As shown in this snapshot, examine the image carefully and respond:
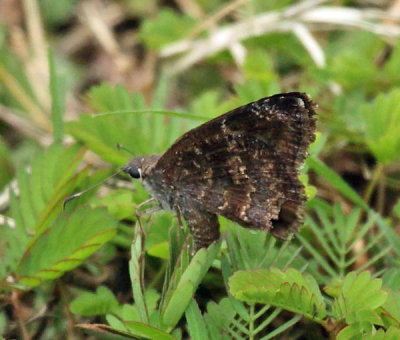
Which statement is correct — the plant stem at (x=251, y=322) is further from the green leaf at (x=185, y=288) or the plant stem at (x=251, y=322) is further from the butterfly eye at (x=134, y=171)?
the butterfly eye at (x=134, y=171)

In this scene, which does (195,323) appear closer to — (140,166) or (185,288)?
(185,288)

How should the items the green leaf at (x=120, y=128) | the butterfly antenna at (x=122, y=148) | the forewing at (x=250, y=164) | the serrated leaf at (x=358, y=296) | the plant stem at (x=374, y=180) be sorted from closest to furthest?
the serrated leaf at (x=358, y=296) < the forewing at (x=250, y=164) < the butterfly antenna at (x=122, y=148) < the green leaf at (x=120, y=128) < the plant stem at (x=374, y=180)

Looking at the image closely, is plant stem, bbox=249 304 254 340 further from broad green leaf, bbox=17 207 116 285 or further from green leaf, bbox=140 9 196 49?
green leaf, bbox=140 9 196 49

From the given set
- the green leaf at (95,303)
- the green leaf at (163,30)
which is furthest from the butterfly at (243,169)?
the green leaf at (163,30)

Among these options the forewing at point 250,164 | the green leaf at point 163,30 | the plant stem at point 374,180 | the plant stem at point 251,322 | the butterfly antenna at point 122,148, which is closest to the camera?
the plant stem at point 251,322

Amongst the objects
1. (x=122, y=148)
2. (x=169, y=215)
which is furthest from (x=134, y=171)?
(x=122, y=148)

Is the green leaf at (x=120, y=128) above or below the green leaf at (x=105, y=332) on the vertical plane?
above

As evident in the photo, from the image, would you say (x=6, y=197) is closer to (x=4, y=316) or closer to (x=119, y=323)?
(x=4, y=316)

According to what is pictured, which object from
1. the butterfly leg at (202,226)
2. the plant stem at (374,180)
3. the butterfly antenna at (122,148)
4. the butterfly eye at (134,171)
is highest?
the butterfly eye at (134,171)
